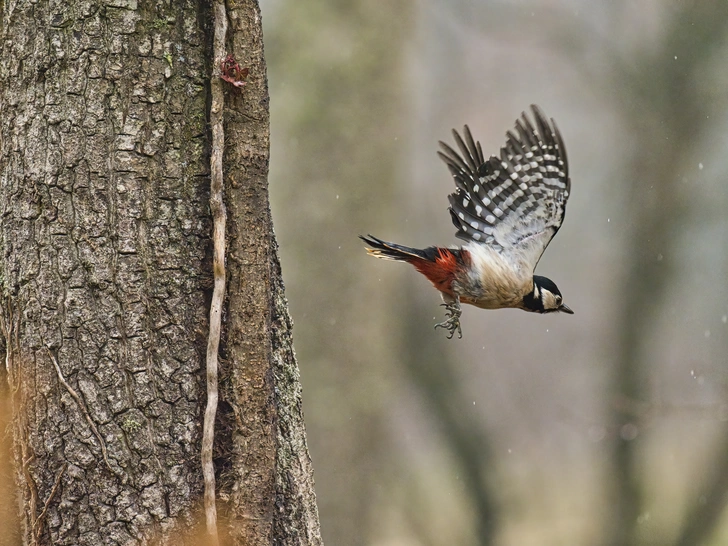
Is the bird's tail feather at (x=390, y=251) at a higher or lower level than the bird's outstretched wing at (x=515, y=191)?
lower

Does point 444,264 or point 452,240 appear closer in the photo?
point 444,264

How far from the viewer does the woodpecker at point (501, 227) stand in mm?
3924

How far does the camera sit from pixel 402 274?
726cm

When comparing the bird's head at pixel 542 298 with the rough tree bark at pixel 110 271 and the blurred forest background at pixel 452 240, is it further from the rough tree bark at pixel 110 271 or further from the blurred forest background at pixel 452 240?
the rough tree bark at pixel 110 271

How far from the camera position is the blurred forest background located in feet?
20.0

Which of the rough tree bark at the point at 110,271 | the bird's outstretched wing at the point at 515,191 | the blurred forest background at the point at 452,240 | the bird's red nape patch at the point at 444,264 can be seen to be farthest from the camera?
the blurred forest background at the point at 452,240

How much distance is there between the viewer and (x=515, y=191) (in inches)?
158

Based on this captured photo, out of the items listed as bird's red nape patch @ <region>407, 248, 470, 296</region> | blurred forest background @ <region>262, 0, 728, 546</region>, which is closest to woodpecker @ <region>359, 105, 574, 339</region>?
bird's red nape patch @ <region>407, 248, 470, 296</region>

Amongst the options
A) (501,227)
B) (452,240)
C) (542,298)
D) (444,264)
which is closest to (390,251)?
(444,264)

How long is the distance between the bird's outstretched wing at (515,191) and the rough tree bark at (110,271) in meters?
1.66

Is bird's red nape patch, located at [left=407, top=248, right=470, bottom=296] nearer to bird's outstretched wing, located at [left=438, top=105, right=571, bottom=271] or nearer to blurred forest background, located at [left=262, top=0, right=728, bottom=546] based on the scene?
bird's outstretched wing, located at [left=438, top=105, right=571, bottom=271]

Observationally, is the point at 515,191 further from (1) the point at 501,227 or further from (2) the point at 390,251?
(2) the point at 390,251

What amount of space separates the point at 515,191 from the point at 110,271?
228 centimetres

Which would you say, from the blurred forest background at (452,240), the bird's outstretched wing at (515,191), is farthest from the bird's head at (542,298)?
the blurred forest background at (452,240)
